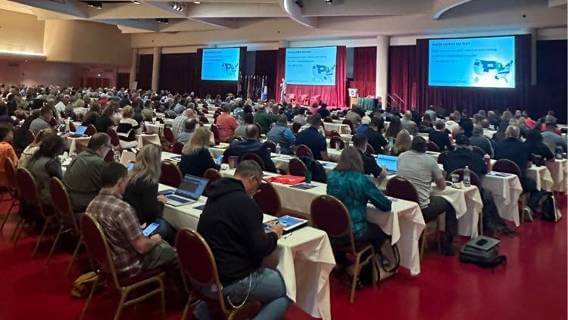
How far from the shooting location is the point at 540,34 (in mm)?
13633

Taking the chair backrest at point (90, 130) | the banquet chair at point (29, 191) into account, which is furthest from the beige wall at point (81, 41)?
the banquet chair at point (29, 191)

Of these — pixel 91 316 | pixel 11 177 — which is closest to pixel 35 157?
pixel 11 177

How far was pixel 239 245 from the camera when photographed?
2.79 meters

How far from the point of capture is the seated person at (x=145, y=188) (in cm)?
354

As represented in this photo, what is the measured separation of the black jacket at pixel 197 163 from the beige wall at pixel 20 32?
23.3 meters

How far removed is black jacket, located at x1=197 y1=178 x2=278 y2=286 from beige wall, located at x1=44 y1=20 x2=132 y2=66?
24959 mm

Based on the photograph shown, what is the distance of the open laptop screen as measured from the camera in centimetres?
405

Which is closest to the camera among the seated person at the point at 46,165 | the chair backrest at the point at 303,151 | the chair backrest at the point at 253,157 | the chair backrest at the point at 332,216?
the chair backrest at the point at 332,216

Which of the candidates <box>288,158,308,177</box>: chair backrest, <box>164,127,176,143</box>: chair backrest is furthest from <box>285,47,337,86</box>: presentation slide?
<box>288,158,308,177</box>: chair backrest

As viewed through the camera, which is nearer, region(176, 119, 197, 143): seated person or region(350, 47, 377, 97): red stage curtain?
region(176, 119, 197, 143): seated person

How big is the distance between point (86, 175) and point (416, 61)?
14091 millimetres

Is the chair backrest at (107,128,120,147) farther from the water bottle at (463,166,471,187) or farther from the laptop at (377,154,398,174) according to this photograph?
the water bottle at (463,166,471,187)

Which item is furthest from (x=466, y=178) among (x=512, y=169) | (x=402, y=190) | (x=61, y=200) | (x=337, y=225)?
(x=61, y=200)

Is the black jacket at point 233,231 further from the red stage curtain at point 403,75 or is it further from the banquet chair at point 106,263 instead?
the red stage curtain at point 403,75
